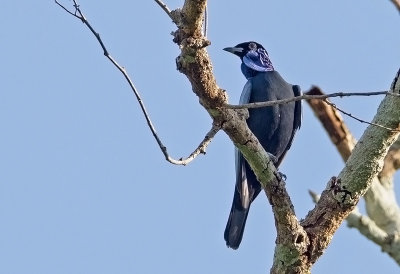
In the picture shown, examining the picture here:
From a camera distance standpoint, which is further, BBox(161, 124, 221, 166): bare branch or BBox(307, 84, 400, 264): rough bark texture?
BBox(307, 84, 400, 264): rough bark texture

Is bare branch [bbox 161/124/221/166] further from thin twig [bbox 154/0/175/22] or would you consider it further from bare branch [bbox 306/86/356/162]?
bare branch [bbox 306/86/356/162]

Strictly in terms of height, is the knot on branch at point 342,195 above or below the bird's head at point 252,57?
below

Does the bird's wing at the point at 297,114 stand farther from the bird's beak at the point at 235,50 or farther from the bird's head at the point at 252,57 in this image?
the bird's beak at the point at 235,50

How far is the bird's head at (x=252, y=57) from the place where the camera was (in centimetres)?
782

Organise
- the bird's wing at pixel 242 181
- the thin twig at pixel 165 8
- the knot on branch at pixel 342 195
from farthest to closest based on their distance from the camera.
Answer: the bird's wing at pixel 242 181 < the knot on branch at pixel 342 195 < the thin twig at pixel 165 8

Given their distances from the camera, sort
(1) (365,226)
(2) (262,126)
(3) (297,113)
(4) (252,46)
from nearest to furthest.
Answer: (2) (262,126) < (3) (297,113) < (1) (365,226) < (4) (252,46)

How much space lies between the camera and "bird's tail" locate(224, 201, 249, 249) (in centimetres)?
656

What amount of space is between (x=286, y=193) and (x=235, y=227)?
1.92m

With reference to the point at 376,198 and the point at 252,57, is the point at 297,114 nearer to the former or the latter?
the point at 252,57

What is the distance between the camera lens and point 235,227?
6.60 meters

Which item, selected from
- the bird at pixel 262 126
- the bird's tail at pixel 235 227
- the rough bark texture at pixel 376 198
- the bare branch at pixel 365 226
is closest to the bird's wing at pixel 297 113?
the bird at pixel 262 126

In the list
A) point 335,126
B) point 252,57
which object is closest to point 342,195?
point 335,126

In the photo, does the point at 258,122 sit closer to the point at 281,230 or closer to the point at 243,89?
the point at 243,89

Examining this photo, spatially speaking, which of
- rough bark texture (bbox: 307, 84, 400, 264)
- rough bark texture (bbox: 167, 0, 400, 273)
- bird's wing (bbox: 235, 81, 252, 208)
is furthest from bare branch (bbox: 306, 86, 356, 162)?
rough bark texture (bbox: 167, 0, 400, 273)
